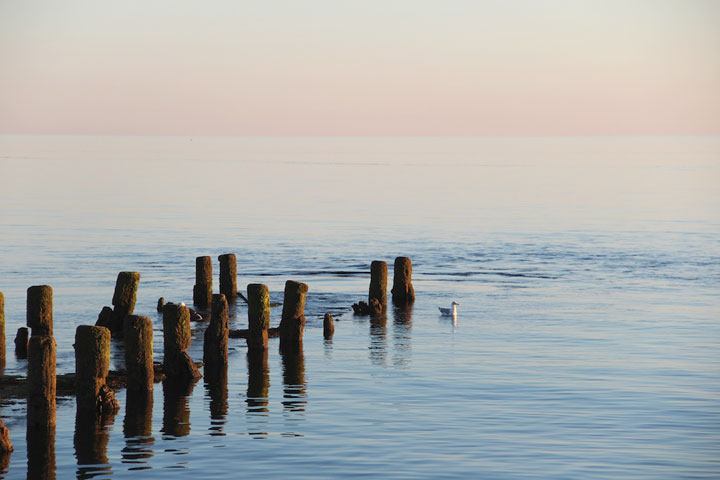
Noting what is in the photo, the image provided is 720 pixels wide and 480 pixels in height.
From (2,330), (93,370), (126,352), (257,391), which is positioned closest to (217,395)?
(257,391)

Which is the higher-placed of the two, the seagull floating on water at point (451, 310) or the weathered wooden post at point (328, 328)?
the seagull floating on water at point (451, 310)

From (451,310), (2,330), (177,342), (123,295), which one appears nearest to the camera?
(177,342)

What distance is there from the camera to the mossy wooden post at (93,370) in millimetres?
20484

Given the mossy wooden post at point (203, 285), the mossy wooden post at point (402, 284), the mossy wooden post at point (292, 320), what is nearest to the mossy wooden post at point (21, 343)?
the mossy wooden post at point (292, 320)

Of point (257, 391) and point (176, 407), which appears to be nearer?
point (176, 407)

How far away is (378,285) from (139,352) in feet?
45.6

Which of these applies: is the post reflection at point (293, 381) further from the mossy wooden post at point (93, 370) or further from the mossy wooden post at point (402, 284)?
the mossy wooden post at point (402, 284)

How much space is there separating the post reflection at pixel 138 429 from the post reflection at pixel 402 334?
742 cm

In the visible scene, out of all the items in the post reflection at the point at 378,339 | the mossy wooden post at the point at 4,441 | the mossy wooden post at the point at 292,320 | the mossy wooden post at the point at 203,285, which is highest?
the mossy wooden post at the point at 203,285

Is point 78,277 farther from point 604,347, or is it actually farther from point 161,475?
point 161,475

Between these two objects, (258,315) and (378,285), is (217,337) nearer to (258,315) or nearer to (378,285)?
(258,315)

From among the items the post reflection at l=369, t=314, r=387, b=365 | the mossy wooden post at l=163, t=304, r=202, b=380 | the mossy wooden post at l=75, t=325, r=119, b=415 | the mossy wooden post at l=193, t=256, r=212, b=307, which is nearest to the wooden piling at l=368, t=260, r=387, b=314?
the post reflection at l=369, t=314, r=387, b=365

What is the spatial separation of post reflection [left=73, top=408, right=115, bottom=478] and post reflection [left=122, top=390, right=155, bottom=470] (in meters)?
0.38

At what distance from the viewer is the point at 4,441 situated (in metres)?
18.4
